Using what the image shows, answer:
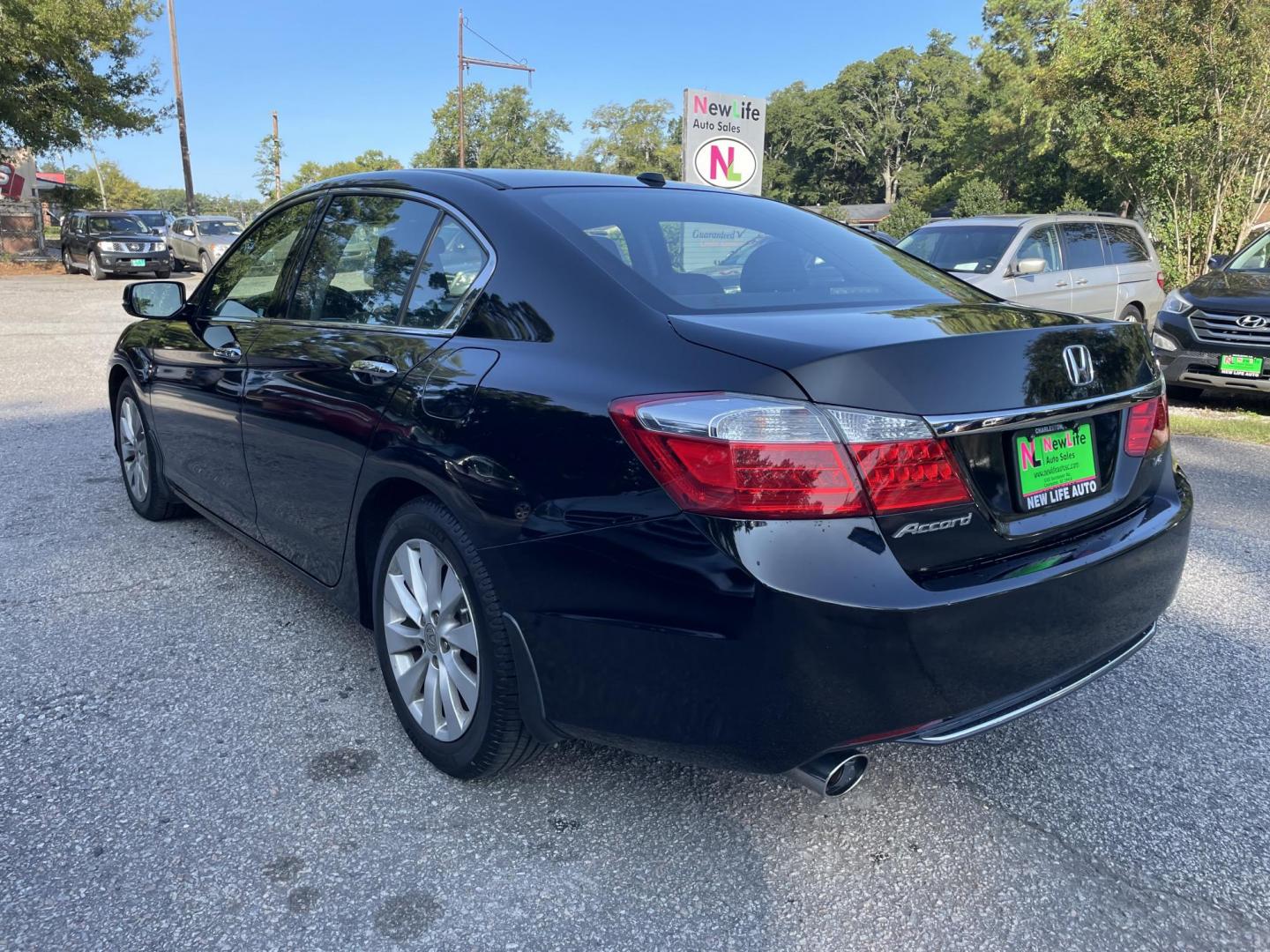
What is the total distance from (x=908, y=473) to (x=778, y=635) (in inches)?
16.2

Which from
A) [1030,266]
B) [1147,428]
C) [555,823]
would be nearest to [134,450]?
[555,823]

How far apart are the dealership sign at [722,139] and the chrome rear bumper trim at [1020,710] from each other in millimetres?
7132

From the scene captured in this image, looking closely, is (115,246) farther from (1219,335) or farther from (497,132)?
(497,132)

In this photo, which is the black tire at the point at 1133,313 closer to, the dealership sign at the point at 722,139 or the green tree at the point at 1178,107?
the green tree at the point at 1178,107

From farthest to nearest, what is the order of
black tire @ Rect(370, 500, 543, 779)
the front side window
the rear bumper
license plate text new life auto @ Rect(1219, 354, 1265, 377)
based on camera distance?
the front side window → license plate text new life auto @ Rect(1219, 354, 1265, 377) → black tire @ Rect(370, 500, 543, 779) → the rear bumper

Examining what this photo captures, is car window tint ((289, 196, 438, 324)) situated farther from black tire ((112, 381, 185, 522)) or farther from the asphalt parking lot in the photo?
black tire ((112, 381, 185, 522))

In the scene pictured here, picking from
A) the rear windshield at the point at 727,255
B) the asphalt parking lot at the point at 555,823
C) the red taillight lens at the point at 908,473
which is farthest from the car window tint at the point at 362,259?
the red taillight lens at the point at 908,473

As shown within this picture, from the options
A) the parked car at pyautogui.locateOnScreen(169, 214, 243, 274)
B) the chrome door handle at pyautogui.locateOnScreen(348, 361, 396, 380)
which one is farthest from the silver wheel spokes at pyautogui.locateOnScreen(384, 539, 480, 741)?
the parked car at pyautogui.locateOnScreen(169, 214, 243, 274)

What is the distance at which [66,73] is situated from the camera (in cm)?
2356

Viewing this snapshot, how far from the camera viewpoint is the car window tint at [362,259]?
2.87m

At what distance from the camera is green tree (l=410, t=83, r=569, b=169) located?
6388cm

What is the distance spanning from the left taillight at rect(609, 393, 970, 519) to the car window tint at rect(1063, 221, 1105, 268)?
31.2 feet

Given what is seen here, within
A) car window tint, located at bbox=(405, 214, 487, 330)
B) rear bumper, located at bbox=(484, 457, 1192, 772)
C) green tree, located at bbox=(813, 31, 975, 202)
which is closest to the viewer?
rear bumper, located at bbox=(484, 457, 1192, 772)

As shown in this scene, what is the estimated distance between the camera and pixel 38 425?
6.96 metres
